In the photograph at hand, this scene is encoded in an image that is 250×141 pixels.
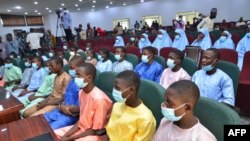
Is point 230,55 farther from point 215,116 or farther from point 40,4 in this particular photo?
point 40,4

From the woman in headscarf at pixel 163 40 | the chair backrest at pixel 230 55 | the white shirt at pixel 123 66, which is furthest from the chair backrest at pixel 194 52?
the woman in headscarf at pixel 163 40

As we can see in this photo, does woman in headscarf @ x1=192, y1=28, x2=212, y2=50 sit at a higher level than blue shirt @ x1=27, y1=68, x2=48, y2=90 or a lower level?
higher

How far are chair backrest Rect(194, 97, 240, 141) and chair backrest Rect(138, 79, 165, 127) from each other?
0.29m

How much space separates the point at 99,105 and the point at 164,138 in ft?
2.19

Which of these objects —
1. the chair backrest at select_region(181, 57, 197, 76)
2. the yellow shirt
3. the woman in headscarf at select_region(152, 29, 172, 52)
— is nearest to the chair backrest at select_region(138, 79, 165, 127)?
the yellow shirt

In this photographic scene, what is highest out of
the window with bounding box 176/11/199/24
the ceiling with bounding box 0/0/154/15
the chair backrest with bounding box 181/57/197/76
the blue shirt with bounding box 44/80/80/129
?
the ceiling with bounding box 0/0/154/15

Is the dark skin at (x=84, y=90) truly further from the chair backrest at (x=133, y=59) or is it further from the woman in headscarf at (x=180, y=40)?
the woman in headscarf at (x=180, y=40)

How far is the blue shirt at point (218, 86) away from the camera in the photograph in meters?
1.96

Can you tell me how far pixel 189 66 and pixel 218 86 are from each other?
0.66 m

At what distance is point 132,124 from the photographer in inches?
55.2

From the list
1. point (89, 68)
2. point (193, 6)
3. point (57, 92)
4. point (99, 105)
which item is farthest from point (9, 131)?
point (193, 6)

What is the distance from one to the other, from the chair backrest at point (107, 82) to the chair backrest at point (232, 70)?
1148mm

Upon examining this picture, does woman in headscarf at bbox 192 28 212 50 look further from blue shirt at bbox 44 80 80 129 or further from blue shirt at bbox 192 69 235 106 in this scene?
blue shirt at bbox 44 80 80 129

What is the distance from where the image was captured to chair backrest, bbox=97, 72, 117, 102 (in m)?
2.13
